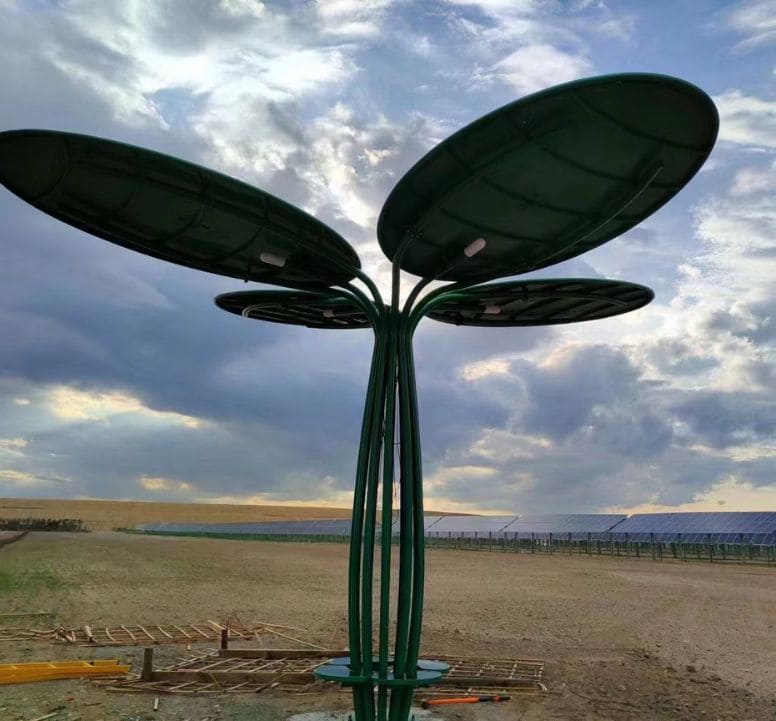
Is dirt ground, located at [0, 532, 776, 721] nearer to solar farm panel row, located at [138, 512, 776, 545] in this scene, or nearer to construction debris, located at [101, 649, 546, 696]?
construction debris, located at [101, 649, 546, 696]

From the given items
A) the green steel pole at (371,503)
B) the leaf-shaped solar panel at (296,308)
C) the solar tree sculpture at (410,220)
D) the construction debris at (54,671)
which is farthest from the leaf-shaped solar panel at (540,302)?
the construction debris at (54,671)

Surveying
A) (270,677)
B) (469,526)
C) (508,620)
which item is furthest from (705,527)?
(270,677)

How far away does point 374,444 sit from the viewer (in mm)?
11414


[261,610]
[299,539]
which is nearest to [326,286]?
[261,610]

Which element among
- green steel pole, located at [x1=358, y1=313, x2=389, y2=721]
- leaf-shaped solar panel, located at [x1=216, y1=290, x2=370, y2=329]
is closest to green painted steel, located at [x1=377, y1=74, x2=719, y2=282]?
green steel pole, located at [x1=358, y1=313, x2=389, y2=721]

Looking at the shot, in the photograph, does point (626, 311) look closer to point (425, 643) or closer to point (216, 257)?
point (216, 257)

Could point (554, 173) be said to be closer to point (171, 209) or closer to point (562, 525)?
point (171, 209)

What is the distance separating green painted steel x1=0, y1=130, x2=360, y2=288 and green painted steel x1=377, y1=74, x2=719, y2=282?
1.38 m

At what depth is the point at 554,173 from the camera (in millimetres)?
9703

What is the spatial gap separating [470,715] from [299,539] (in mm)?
88690

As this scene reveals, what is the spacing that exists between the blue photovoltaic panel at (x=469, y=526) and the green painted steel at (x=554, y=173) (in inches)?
2861

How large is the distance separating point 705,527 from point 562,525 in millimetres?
14788

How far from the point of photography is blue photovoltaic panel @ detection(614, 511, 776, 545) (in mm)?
A: 60688

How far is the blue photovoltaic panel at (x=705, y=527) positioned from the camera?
2389 inches
